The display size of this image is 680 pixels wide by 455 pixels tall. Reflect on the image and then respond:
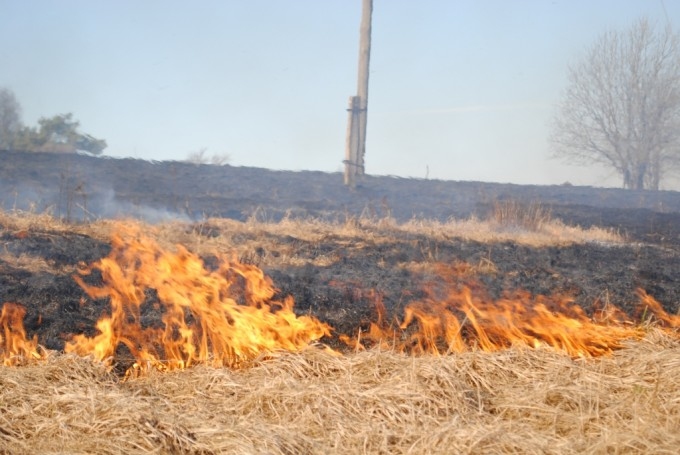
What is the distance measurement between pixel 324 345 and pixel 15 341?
2.27 metres

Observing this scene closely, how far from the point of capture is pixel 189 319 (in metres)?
6.20

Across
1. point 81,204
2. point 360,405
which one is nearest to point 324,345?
point 360,405

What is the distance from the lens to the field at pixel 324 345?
12.6 ft

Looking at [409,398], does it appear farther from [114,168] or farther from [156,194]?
[114,168]

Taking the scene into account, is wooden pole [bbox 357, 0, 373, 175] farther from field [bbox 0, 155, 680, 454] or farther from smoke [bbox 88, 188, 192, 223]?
field [bbox 0, 155, 680, 454]

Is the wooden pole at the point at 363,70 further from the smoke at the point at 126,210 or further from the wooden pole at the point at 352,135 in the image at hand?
the smoke at the point at 126,210

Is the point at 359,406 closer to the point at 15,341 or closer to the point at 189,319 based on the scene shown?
the point at 189,319

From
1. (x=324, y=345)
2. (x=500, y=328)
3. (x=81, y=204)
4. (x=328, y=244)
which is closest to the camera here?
(x=324, y=345)

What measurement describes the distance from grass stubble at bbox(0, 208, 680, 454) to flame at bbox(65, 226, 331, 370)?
0.97 ft

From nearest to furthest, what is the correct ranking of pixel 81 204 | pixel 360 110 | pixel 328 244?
pixel 328 244 < pixel 81 204 < pixel 360 110

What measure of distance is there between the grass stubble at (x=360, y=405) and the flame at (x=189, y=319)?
0.97 ft

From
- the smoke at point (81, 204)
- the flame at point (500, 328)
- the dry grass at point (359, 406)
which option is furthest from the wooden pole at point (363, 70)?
the dry grass at point (359, 406)

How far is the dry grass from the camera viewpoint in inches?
145

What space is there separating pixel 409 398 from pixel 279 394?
0.78 meters
